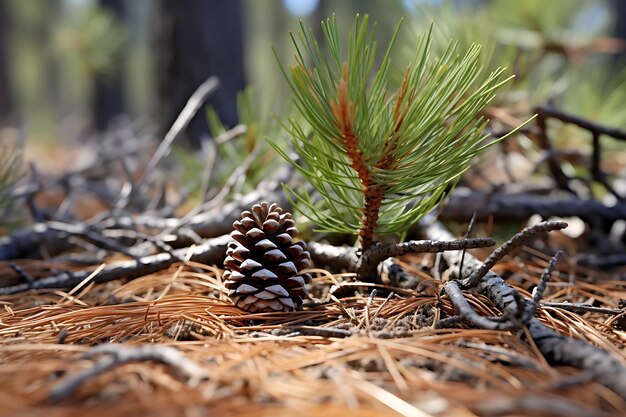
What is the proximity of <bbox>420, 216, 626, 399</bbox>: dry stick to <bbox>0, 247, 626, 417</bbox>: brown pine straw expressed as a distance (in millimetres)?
14

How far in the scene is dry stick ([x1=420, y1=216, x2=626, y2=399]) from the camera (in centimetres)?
60

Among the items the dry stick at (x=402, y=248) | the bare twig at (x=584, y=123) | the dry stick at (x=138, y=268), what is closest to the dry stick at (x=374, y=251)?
the dry stick at (x=402, y=248)

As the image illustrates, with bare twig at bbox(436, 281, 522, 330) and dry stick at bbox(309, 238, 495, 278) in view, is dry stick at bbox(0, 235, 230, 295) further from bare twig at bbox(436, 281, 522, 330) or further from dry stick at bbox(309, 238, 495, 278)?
bare twig at bbox(436, 281, 522, 330)

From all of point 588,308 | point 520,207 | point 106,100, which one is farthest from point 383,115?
point 106,100

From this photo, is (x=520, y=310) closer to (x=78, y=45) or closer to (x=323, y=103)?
(x=323, y=103)

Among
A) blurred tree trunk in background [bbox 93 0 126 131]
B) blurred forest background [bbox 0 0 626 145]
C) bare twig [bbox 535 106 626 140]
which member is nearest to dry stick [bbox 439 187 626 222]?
bare twig [bbox 535 106 626 140]

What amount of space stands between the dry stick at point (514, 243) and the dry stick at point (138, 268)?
526 mm

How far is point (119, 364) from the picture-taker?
60 cm

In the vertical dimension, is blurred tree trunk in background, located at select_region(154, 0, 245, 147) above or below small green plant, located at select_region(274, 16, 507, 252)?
above

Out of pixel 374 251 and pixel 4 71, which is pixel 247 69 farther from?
pixel 4 71

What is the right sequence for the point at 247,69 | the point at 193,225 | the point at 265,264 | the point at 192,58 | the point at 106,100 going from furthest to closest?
the point at 106,100 → the point at 247,69 → the point at 192,58 → the point at 193,225 → the point at 265,264

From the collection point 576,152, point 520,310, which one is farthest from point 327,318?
point 576,152

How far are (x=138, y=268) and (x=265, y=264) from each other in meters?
0.35

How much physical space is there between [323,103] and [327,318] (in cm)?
37
